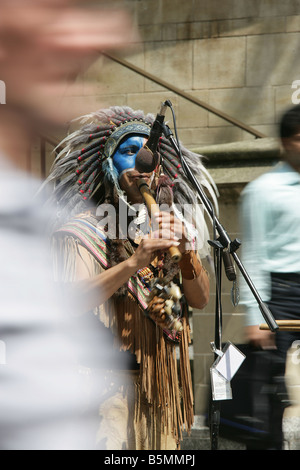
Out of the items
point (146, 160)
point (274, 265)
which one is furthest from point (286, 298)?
point (146, 160)

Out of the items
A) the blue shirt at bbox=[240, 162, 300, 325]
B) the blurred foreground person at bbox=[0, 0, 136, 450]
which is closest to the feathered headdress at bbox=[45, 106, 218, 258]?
the blurred foreground person at bbox=[0, 0, 136, 450]

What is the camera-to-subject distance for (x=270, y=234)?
229 centimetres

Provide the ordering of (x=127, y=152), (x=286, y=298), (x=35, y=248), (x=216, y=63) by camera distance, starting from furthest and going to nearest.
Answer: (x=216, y=63), (x=286, y=298), (x=127, y=152), (x=35, y=248)

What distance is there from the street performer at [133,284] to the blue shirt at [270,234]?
275 mm

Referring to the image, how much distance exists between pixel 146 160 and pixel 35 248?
2.31 ft

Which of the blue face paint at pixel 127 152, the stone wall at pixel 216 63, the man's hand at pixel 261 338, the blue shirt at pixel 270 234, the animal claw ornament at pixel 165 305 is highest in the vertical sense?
the stone wall at pixel 216 63

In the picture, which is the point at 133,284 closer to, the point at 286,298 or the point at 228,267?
the point at 228,267

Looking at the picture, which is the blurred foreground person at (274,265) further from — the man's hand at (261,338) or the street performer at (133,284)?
the street performer at (133,284)

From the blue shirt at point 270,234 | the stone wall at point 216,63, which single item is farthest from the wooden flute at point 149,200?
the stone wall at point 216,63

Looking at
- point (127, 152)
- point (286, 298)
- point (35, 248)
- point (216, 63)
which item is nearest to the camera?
point (35, 248)

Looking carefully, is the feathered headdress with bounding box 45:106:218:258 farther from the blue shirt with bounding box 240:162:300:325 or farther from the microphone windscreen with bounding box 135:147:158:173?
the blue shirt with bounding box 240:162:300:325

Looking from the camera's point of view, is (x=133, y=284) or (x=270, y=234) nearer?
(x=133, y=284)

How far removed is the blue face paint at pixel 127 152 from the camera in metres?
2.13

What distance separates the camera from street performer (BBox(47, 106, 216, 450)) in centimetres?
187
